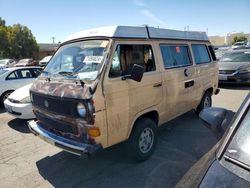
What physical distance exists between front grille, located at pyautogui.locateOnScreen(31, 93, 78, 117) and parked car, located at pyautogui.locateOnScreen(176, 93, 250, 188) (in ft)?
6.54

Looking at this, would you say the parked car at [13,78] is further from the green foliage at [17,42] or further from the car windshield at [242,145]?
the green foliage at [17,42]

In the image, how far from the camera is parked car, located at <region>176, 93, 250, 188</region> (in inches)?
58.1

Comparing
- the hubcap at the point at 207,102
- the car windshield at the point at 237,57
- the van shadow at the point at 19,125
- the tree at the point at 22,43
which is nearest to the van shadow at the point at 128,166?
→ the hubcap at the point at 207,102

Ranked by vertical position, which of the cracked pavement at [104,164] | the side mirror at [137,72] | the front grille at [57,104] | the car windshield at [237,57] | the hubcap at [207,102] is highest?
the side mirror at [137,72]

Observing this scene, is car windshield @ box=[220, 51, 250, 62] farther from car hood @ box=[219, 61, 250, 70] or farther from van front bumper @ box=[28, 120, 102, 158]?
van front bumper @ box=[28, 120, 102, 158]

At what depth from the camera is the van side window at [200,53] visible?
564cm

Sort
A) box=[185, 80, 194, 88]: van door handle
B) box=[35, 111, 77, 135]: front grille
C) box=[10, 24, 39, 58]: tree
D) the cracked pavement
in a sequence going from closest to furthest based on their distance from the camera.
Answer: box=[35, 111, 77, 135]: front grille
the cracked pavement
box=[185, 80, 194, 88]: van door handle
box=[10, 24, 39, 58]: tree

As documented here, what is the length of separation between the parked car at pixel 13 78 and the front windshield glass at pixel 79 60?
493cm

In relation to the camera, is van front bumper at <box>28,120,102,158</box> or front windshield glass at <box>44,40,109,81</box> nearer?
van front bumper at <box>28,120,102,158</box>

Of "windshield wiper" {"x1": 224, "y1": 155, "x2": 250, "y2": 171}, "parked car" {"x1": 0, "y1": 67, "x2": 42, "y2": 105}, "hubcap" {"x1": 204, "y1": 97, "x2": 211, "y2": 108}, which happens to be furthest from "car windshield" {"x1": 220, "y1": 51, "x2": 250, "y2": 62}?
"windshield wiper" {"x1": 224, "y1": 155, "x2": 250, "y2": 171}

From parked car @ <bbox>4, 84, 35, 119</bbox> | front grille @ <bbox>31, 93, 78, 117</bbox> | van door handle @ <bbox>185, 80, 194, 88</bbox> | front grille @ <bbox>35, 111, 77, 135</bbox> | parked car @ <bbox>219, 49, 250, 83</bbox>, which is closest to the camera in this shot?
front grille @ <bbox>31, 93, 78, 117</bbox>

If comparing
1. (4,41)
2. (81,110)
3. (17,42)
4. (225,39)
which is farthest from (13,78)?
(225,39)

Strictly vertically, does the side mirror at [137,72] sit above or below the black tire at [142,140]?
above

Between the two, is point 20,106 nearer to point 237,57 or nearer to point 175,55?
point 175,55
